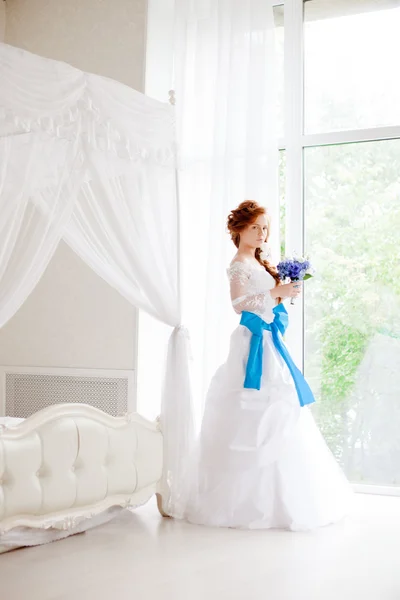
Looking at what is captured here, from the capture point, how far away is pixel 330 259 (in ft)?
15.5

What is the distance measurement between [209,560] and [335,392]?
1.83 meters

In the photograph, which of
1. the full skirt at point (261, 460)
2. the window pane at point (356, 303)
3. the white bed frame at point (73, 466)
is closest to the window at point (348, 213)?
the window pane at point (356, 303)

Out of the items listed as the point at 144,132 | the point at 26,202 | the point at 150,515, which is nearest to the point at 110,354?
the point at 150,515

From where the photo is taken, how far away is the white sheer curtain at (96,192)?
3020mm

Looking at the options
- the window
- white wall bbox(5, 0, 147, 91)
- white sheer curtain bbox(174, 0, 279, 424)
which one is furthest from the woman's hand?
white wall bbox(5, 0, 147, 91)

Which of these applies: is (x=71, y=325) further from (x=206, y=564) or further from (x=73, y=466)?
(x=206, y=564)

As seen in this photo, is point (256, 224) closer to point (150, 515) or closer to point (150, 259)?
point (150, 259)

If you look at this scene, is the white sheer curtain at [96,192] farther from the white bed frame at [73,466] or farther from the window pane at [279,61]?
the window pane at [279,61]

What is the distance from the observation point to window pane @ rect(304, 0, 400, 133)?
15.3ft

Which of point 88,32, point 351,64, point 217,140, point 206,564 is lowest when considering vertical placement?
point 206,564

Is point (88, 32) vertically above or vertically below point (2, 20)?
below

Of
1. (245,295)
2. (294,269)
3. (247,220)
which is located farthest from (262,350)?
(247,220)

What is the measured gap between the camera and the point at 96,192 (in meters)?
3.51

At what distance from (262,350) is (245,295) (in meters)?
0.29
